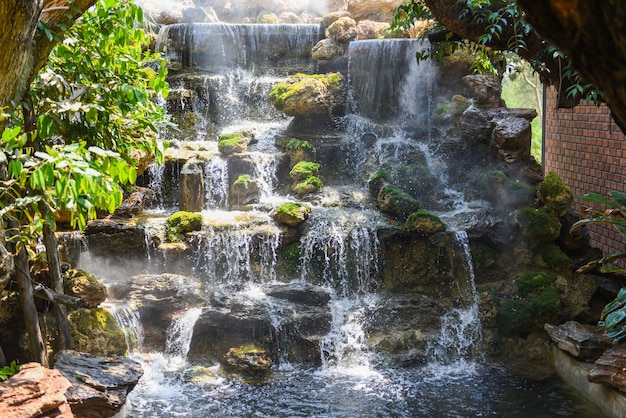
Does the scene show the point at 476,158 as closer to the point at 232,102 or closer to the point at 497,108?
the point at 497,108

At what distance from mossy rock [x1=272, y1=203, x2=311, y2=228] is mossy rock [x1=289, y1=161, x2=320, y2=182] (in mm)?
1588

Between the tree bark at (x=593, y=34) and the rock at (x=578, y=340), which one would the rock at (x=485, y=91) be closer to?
the rock at (x=578, y=340)

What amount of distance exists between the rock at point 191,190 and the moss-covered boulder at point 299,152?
2.23 metres

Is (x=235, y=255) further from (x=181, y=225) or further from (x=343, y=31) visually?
(x=343, y=31)

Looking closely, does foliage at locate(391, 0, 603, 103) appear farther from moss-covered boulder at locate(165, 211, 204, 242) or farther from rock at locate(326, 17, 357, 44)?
rock at locate(326, 17, 357, 44)

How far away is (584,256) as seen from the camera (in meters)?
10.2

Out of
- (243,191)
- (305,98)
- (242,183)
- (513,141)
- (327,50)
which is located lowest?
(243,191)

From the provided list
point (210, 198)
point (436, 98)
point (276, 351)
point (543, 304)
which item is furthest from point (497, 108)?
point (276, 351)

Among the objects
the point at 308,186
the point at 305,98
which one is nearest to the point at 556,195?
the point at 308,186

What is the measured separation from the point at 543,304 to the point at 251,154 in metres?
6.37

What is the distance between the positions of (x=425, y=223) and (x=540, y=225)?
5.89 ft

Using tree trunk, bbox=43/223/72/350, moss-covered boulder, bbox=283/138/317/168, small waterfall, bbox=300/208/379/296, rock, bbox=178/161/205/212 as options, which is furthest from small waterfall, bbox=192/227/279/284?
tree trunk, bbox=43/223/72/350

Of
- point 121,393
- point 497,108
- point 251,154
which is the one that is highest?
point 497,108

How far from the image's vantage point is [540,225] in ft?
32.9
